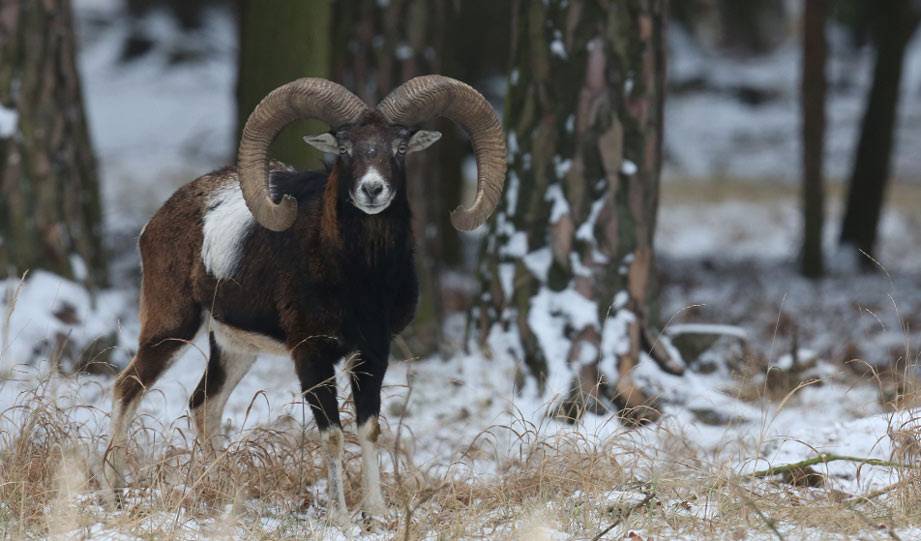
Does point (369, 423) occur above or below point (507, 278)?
above

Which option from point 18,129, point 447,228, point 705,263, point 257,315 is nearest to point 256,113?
point 257,315

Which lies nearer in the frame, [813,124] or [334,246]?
[334,246]

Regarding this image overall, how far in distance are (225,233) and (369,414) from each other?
123 cm

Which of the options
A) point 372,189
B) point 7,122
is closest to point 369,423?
point 372,189

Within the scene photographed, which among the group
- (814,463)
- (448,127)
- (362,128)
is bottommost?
(448,127)

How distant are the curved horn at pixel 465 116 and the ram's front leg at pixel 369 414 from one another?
76 centimetres

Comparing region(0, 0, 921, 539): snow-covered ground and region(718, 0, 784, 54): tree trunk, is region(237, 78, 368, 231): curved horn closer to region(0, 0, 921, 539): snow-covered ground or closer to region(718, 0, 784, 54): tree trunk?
region(0, 0, 921, 539): snow-covered ground

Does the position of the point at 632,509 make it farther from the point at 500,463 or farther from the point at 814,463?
the point at 500,463

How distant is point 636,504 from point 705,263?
13.3 m

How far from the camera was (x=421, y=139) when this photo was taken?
6238 millimetres

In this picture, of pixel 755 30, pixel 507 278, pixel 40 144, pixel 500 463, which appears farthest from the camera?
pixel 755 30

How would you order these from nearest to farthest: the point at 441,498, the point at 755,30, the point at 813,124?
the point at 441,498 < the point at 813,124 < the point at 755,30

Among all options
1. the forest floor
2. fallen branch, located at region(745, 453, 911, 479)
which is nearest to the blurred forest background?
the forest floor

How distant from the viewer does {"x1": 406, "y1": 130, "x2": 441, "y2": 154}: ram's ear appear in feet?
20.3
